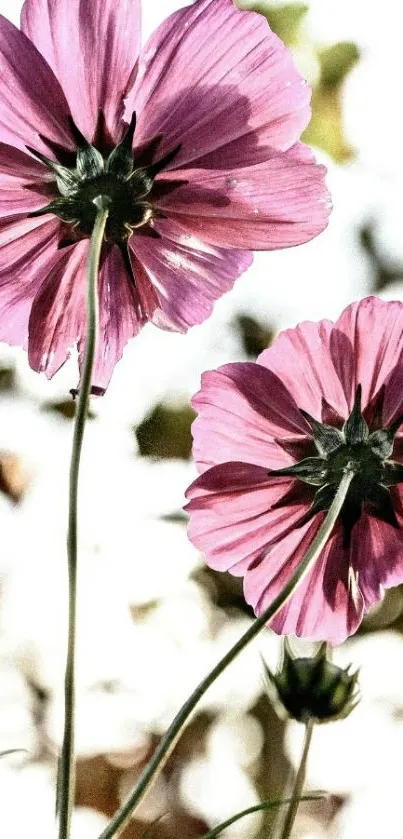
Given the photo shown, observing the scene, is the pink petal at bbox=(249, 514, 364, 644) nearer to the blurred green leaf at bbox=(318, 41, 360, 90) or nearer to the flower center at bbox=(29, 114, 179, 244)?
the flower center at bbox=(29, 114, 179, 244)

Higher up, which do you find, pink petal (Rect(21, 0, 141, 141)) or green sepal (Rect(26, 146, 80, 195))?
pink petal (Rect(21, 0, 141, 141))

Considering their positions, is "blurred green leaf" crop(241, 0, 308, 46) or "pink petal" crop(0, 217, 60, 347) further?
"blurred green leaf" crop(241, 0, 308, 46)

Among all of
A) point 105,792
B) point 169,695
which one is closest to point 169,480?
point 169,695

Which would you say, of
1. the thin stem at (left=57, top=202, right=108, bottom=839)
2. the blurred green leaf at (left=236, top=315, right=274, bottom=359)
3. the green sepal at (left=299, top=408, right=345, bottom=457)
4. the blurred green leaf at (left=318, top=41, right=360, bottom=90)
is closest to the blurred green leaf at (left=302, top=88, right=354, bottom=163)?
the blurred green leaf at (left=318, top=41, right=360, bottom=90)

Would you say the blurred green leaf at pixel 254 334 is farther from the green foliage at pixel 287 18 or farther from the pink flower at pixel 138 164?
the pink flower at pixel 138 164

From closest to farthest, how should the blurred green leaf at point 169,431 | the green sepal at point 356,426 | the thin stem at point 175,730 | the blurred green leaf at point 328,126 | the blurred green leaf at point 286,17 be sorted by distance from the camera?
the thin stem at point 175,730 < the green sepal at point 356,426 < the blurred green leaf at point 286,17 < the blurred green leaf at point 328,126 < the blurred green leaf at point 169,431

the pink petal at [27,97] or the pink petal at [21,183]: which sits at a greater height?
the pink petal at [27,97]

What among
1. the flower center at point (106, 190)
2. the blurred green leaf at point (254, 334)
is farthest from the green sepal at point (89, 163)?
the blurred green leaf at point (254, 334)

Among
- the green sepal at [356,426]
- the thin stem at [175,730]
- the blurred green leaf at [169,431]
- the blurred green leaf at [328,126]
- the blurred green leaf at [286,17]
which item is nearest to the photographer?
the thin stem at [175,730]
